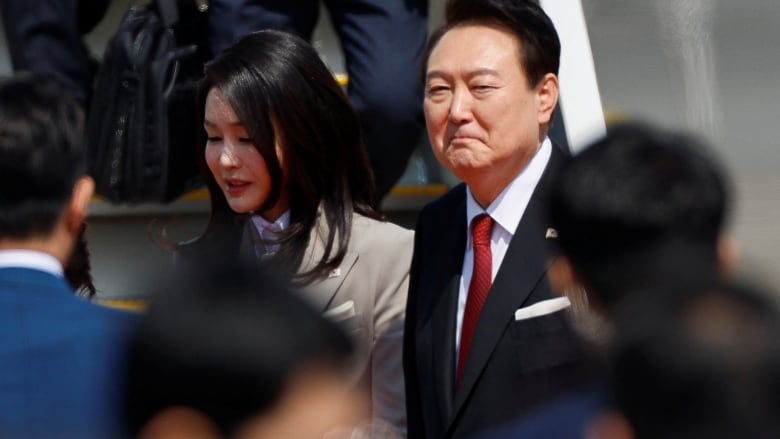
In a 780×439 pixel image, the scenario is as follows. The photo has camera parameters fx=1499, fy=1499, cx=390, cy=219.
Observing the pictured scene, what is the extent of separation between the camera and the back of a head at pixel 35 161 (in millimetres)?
2055

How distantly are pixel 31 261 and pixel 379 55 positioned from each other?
204cm

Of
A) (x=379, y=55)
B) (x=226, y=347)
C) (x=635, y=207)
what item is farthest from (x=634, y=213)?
(x=379, y=55)

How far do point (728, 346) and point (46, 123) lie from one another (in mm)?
1123

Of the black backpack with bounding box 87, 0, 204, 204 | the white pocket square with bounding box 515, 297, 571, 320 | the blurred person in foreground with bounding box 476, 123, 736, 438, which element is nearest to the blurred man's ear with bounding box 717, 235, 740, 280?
the blurred person in foreground with bounding box 476, 123, 736, 438

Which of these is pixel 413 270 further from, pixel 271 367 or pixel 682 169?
pixel 271 367

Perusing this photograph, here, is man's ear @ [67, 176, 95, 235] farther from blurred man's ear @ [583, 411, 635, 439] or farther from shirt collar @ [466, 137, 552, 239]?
shirt collar @ [466, 137, 552, 239]

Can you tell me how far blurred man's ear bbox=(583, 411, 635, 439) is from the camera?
1445mm

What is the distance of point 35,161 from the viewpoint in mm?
2072

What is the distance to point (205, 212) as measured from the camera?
14.8 ft

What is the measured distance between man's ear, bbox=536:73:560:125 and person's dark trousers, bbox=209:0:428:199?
0.75m

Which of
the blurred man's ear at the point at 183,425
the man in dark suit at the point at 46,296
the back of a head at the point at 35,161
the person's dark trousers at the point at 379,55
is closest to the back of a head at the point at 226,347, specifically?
the blurred man's ear at the point at 183,425

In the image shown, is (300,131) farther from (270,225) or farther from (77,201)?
(77,201)

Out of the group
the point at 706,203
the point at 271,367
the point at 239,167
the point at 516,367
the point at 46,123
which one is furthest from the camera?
the point at 239,167

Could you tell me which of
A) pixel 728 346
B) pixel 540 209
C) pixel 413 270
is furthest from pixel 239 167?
pixel 728 346
